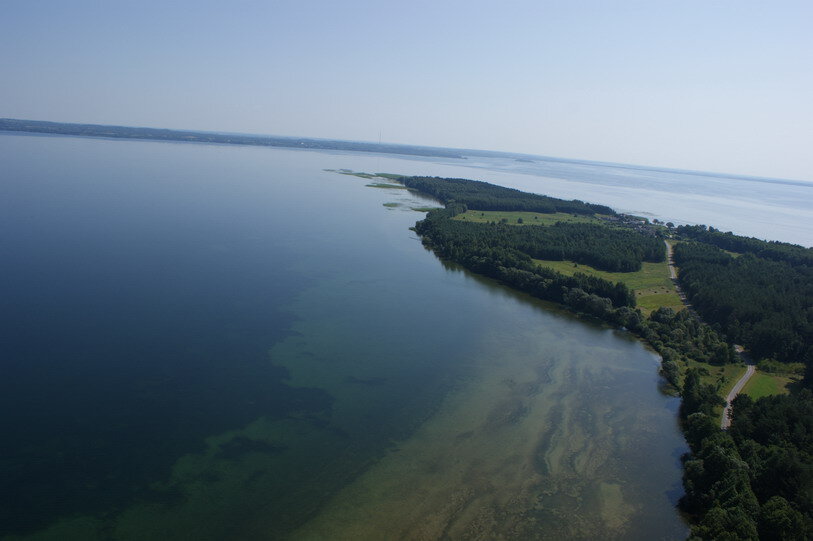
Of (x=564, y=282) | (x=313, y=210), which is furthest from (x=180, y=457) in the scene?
(x=313, y=210)

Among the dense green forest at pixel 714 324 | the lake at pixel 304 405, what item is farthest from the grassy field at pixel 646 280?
the lake at pixel 304 405

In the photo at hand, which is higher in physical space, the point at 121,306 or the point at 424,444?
the point at 121,306

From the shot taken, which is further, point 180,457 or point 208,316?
point 208,316

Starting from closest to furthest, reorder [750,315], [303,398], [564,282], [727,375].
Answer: [303,398]
[727,375]
[750,315]
[564,282]

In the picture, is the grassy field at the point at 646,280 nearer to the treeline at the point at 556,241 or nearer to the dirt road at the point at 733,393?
the treeline at the point at 556,241

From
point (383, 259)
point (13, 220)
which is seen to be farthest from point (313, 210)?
point (13, 220)

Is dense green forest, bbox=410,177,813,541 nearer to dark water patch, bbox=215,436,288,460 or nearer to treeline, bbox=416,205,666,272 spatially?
treeline, bbox=416,205,666,272

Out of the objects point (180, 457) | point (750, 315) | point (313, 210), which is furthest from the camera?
point (313, 210)

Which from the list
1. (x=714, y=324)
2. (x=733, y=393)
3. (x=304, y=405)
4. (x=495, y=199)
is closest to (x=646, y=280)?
(x=714, y=324)

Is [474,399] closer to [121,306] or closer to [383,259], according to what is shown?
[121,306]
